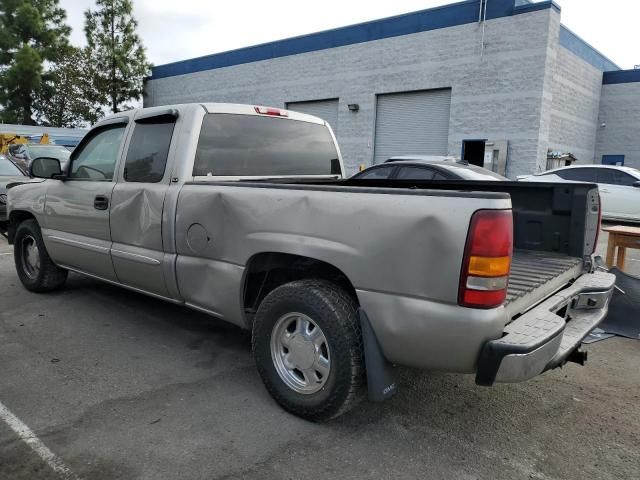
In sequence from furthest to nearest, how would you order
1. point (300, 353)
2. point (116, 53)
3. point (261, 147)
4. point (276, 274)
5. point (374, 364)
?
point (116, 53) < point (261, 147) < point (276, 274) < point (300, 353) < point (374, 364)

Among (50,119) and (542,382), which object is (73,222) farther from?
(50,119)

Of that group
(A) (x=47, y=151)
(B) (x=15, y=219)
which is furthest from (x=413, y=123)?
(B) (x=15, y=219)

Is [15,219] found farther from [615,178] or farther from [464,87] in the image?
[464,87]

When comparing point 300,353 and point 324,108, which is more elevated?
point 324,108

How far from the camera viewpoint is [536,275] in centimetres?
319

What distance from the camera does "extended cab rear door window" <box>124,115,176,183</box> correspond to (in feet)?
12.9

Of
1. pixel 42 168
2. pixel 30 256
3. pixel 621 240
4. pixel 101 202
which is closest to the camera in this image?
pixel 101 202

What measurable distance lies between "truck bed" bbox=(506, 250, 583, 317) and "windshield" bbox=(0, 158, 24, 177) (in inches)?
375

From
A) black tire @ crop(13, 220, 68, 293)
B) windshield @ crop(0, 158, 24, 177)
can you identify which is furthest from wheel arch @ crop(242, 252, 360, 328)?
windshield @ crop(0, 158, 24, 177)

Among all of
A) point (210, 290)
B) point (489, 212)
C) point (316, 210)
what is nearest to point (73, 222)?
point (210, 290)

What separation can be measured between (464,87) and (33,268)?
16900 mm

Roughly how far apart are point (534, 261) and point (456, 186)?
1021mm

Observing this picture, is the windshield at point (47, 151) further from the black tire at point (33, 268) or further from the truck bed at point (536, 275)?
the truck bed at point (536, 275)

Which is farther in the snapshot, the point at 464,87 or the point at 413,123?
the point at 413,123
